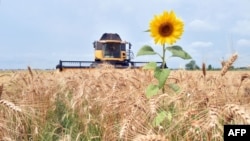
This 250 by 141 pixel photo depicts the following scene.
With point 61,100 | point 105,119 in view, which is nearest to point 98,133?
point 105,119

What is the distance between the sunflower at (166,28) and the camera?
2693 millimetres

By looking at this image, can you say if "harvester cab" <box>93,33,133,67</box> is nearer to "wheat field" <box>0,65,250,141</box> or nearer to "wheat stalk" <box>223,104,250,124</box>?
"wheat field" <box>0,65,250,141</box>

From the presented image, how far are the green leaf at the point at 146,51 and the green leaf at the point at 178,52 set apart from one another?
13cm

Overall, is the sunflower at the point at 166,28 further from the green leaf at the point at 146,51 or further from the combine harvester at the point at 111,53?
the combine harvester at the point at 111,53

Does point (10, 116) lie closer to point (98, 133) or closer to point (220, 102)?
point (98, 133)

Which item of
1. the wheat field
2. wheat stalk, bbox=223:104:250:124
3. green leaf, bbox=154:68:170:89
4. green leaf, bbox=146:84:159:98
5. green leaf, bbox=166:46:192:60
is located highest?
green leaf, bbox=166:46:192:60

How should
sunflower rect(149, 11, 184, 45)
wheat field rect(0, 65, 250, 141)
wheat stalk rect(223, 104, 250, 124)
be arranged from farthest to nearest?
sunflower rect(149, 11, 184, 45) < wheat field rect(0, 65, 250, 141) < wheat stalk rect(223, 104, 250, 124)

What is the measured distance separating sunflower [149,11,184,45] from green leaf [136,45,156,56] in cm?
7

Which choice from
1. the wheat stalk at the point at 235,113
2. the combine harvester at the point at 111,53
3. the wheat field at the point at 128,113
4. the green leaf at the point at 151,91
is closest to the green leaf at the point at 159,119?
the wheat field at the point at 128,113

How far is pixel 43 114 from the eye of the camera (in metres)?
3.40

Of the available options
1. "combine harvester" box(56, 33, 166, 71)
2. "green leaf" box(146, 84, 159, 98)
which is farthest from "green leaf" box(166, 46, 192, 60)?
"combine harvester" box(56, 33, 166, 71)

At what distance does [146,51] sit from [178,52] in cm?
22

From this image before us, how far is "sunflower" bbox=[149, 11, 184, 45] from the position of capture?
269 cm

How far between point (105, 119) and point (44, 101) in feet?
2.64
